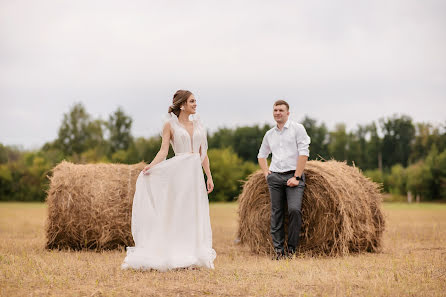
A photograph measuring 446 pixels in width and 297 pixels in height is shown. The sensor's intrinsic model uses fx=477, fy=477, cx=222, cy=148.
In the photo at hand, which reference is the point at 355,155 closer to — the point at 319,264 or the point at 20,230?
the point at 20,230

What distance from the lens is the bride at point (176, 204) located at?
5805 millimetres

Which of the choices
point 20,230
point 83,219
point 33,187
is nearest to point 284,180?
point 83,219

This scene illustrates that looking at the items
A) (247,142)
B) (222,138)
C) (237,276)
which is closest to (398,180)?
(247,142)

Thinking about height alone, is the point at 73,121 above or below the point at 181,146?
above

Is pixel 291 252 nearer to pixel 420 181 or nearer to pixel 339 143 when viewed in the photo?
pixel 420 181

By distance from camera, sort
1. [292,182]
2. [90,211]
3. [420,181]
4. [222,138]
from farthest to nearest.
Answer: [222,138] → [420,181] → [90,211] → [292,182]

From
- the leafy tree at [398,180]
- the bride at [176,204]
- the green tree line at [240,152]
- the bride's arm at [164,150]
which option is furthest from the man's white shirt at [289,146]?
the leafy tree at [398,180]

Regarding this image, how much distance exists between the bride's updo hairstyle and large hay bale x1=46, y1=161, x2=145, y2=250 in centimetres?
250

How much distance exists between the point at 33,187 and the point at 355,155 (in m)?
28.6

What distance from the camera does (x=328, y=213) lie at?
706cm

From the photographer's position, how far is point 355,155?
149 feet

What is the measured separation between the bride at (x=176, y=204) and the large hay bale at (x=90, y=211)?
7.03 ft

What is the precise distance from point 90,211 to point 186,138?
290cm

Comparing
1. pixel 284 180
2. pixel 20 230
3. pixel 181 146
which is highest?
pixel 181 146
